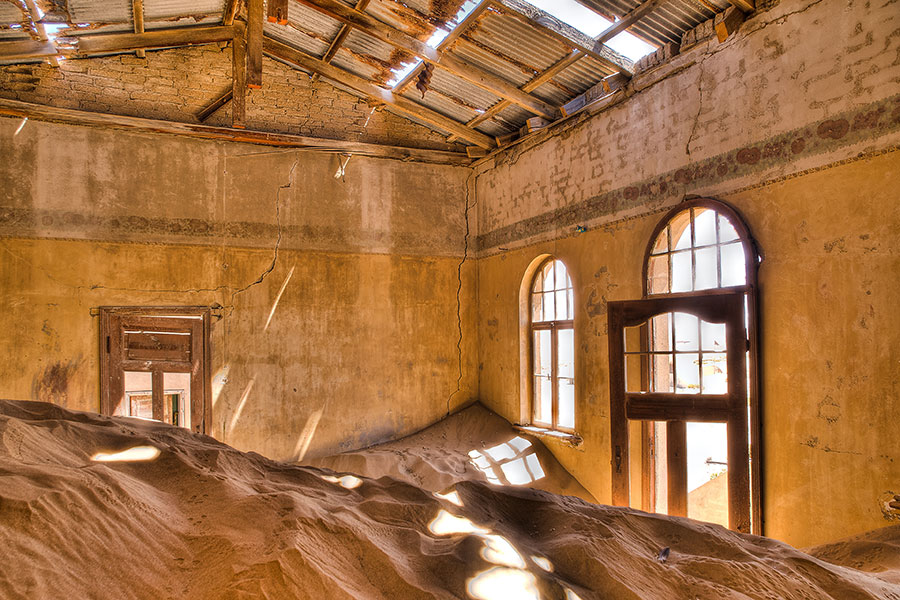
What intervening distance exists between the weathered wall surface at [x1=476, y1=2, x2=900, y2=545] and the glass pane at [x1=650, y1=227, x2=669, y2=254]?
0.41ft

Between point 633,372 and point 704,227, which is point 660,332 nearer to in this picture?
point 633,372

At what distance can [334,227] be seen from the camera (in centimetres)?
793

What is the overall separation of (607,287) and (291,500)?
471cm

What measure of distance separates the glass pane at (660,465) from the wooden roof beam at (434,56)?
13.7ft

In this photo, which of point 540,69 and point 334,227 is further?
point 334,227

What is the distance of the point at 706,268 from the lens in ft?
16.3

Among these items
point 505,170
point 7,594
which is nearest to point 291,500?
point 7,594

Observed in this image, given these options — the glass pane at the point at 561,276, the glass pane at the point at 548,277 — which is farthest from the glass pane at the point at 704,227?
the glass pane at the point at 548,277

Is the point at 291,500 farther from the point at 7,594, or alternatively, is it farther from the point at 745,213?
the point at 745,213

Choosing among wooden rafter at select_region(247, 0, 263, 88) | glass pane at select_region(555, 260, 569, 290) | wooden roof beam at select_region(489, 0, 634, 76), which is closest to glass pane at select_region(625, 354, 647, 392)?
glass pane at select_region(555, 260, 569, 290)

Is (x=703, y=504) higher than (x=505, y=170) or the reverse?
the reverse

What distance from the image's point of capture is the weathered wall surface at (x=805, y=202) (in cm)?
381

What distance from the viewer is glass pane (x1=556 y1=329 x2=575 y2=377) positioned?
6996 mm

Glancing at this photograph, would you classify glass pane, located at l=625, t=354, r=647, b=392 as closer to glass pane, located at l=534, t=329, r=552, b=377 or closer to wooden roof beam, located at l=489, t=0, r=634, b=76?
glass pane, located at l=534, t=329, r=552, b=377
